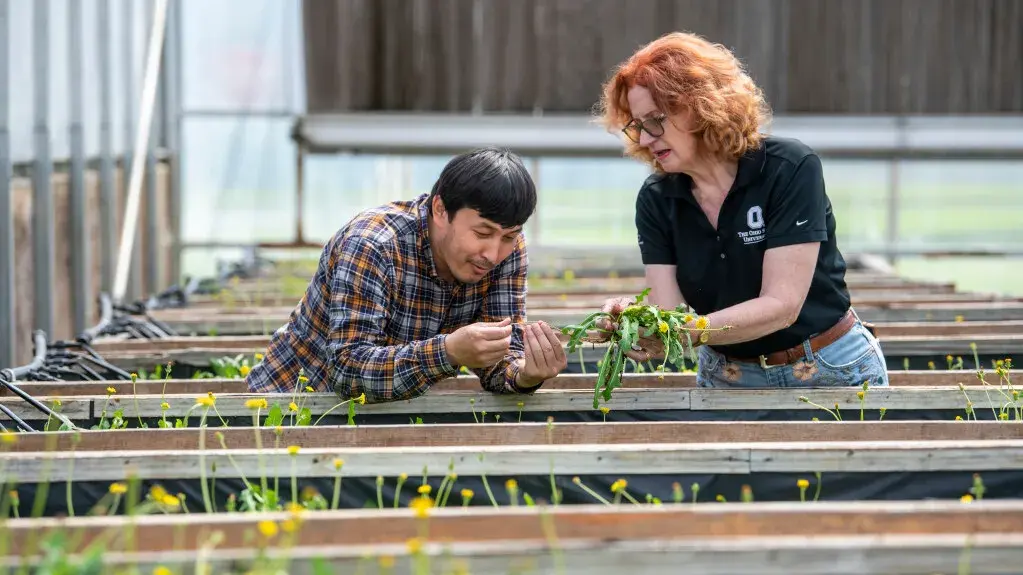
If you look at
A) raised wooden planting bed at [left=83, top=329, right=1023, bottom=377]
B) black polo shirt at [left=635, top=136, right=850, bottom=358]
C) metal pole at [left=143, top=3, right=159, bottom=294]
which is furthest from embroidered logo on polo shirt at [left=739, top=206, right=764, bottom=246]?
metal pole at [left=143, top=3, right=159, bottom=294]

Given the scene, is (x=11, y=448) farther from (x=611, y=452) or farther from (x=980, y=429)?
(x=980, y=429)

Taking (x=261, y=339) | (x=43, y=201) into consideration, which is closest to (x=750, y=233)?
(x=261, y=339)

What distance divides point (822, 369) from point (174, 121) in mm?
6729

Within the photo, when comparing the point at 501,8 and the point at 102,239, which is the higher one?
the point at 501,8

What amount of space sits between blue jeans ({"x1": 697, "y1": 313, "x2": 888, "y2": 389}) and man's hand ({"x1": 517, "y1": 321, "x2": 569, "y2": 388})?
1.57 feet

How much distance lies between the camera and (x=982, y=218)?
2219 centimetres

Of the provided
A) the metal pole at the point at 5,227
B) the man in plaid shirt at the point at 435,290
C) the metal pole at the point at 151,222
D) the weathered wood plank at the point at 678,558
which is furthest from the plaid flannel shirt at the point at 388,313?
the metal pole at the point at 151,222

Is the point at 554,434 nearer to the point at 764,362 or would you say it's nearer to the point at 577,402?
the point at 577,402

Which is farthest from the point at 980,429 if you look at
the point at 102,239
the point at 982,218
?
the point at 982,218

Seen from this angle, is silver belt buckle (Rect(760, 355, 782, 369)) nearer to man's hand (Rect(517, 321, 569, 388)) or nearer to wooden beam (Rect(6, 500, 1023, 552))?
man's hand (Rect(517, 321, 569, 388))

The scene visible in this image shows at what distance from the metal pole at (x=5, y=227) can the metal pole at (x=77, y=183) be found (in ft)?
3.75

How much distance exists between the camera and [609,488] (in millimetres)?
2150

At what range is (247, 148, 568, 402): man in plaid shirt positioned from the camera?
8.10 feet

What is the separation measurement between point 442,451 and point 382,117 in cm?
686
